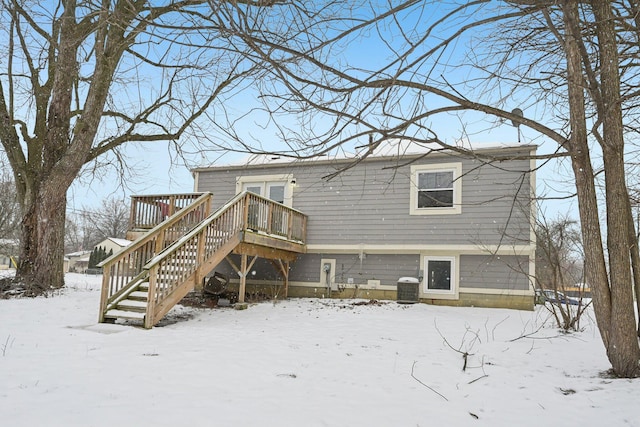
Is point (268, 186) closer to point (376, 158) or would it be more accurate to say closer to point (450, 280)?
point (376, 158)

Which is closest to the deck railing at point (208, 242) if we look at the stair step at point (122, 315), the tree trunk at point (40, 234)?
the stair step at point (122, 315)

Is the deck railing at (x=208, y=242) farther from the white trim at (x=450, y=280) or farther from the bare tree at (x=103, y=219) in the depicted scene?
the bare tree at (x=103, y=219)

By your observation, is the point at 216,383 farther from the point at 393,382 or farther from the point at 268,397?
the point at 393,382

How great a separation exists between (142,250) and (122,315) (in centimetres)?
148

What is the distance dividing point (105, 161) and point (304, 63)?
10.6 metres

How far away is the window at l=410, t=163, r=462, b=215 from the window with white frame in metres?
3.85

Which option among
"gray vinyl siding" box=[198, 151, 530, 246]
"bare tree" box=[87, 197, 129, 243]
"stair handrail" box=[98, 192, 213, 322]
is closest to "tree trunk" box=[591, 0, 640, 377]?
"gray vinyl siding" box=[198, 151, 530, 246]

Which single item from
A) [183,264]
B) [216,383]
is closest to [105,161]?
[183,264]

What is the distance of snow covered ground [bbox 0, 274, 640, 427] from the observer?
10.8 ft

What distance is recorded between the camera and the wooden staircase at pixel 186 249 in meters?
7.16

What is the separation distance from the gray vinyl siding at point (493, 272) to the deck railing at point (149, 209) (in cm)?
740

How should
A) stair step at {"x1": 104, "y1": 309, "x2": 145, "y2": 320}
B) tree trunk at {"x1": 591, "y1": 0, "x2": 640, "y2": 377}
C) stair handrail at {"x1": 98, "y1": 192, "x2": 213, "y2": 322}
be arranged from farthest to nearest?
stair handrail at {"x1": 98, "y1": 192, "x2": 213, "y2": 322} → stair step at {"x1": 104, "y1": 309, "x2": 145, "y2": 320} → tree trunk at {"x1": 591, "y1": 0, "x2": 640, "y2": 377}

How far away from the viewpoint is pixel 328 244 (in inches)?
504

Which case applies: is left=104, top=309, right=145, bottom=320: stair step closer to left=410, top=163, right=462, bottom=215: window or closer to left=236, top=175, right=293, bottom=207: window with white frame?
left=236, top=175, right=293, bottom=207: window with white frame
